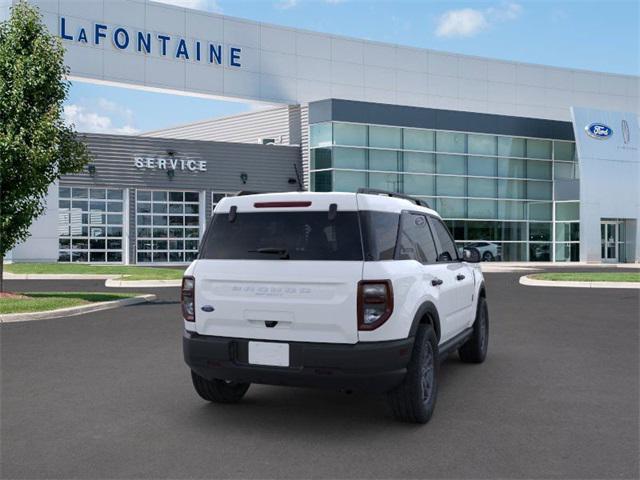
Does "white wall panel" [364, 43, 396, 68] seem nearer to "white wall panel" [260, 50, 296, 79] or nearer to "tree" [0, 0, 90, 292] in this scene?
"white wall panel" [260, 50, 296, 79]

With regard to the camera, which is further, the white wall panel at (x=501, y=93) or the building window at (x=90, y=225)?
the white wall panel at (x=501, y=93)

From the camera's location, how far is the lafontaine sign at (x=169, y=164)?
35.1m

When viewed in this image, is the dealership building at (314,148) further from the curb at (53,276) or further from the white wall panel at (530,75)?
the curb at (53,276)

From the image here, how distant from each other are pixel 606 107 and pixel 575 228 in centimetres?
1612

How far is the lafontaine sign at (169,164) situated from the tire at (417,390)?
3095cm

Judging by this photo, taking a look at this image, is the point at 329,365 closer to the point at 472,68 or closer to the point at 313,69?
the point at 313,69

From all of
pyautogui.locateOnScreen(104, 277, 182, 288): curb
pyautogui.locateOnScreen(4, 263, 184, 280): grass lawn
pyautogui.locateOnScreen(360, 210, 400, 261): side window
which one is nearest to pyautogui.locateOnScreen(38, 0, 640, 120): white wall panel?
pyautogui.locateOnScreen(4, 263, 184, 280): grass lawn

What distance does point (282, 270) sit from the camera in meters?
5.60

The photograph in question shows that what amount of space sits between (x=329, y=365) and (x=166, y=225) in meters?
31.7

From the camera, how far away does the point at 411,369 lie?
5699 mm

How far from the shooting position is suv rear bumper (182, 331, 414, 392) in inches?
210

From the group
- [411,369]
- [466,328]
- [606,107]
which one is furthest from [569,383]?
[606,107]

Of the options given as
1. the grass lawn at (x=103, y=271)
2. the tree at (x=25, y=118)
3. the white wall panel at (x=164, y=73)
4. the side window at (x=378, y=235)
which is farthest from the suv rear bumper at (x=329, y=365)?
the white wall panel at (x=164, y=73)

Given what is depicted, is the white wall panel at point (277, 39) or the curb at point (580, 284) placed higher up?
the white wall panel at point (277, 39)
